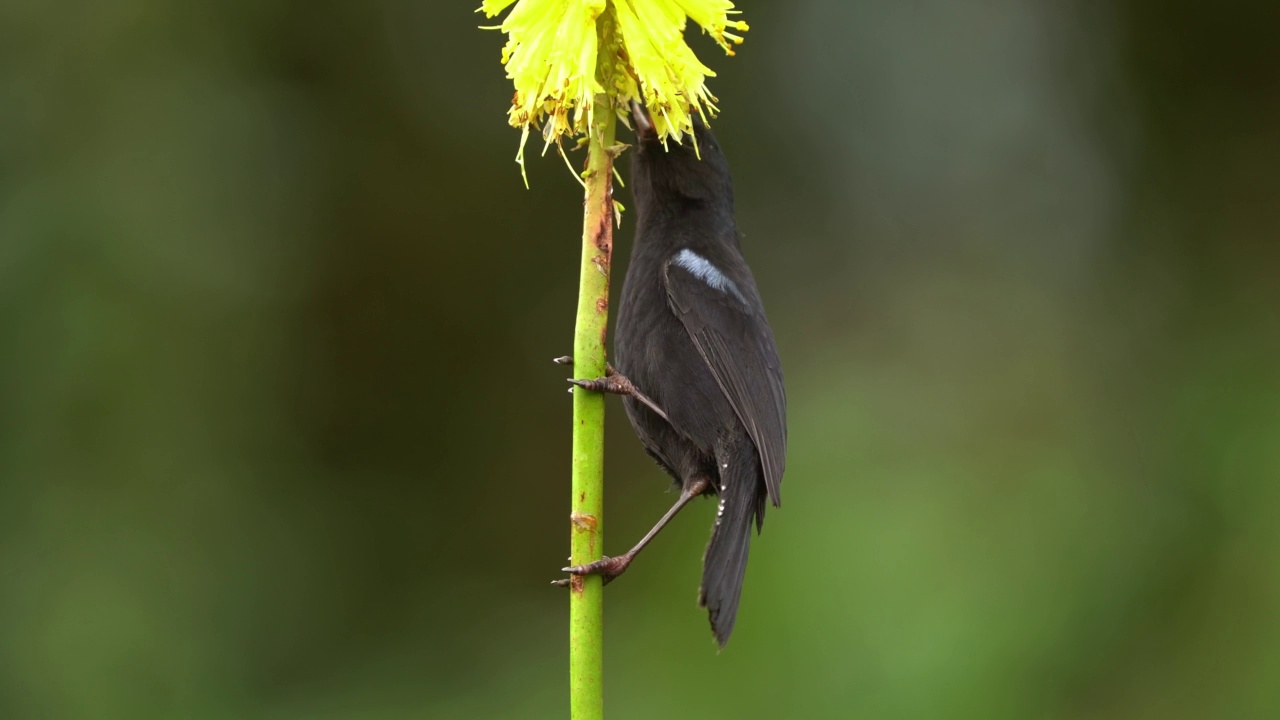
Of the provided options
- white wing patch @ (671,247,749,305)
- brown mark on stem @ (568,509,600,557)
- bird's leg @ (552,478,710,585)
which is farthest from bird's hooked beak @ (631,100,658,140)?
brown mark on stem @ (568,509,600,557)

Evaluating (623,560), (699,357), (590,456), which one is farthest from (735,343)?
(590,456)

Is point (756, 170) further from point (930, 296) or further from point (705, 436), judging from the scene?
point (705, 436)

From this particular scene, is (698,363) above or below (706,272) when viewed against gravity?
below

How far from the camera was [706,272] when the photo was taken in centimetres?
289

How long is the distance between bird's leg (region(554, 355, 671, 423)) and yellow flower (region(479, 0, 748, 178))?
36 centimetres

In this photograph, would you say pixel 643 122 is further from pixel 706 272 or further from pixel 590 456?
pixel 590 456

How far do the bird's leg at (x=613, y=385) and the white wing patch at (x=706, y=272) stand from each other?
0.33m

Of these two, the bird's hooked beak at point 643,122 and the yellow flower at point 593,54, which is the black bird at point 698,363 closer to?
the bird's hooked beak at point 643,122

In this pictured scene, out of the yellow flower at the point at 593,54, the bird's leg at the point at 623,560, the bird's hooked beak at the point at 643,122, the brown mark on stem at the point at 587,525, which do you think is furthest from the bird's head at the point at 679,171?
the brown mark on stem at the point at 587,525

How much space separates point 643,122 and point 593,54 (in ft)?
2.42

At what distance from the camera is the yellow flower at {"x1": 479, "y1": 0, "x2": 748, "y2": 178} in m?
1.74

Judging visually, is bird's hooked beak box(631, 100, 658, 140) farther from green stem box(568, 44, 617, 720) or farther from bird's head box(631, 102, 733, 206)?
green stem box(568, 44, 617, 720)

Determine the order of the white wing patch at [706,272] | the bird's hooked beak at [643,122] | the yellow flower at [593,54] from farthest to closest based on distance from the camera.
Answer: the white wing patch at [706,272] < the bird's hooked beak at [643,122] < the yellow flower at [593,54]

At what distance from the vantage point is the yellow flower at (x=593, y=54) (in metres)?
1.74
